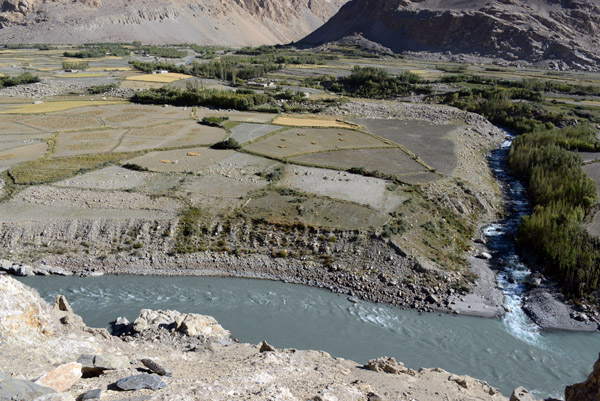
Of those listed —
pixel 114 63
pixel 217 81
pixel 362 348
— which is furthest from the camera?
pixel 114 63

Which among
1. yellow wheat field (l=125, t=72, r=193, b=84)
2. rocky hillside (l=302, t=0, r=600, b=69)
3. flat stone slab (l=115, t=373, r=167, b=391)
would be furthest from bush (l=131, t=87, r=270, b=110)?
rocky hillside (l=302, t=0, r=600, b=69)

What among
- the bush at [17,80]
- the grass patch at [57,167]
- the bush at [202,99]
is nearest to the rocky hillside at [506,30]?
the bush at [202,99]

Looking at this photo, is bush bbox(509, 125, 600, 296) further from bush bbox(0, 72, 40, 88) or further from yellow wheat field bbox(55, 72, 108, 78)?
yellow wheat field bbox(55, 72, 108, 78)

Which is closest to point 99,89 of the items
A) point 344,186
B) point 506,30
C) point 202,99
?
point 202,99

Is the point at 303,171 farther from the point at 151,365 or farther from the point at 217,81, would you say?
the point at 217,81

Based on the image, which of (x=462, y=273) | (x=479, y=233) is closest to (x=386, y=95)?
(x=479, y=233)

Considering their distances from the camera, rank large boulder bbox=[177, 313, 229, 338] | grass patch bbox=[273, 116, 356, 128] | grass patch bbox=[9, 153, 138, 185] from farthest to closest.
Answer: grass patch bbox=[273, 116, 356, 128]
grass patch bbox=[9, 153, 138, 185]
large boulder bbox=[177, 313, 229, 338]
